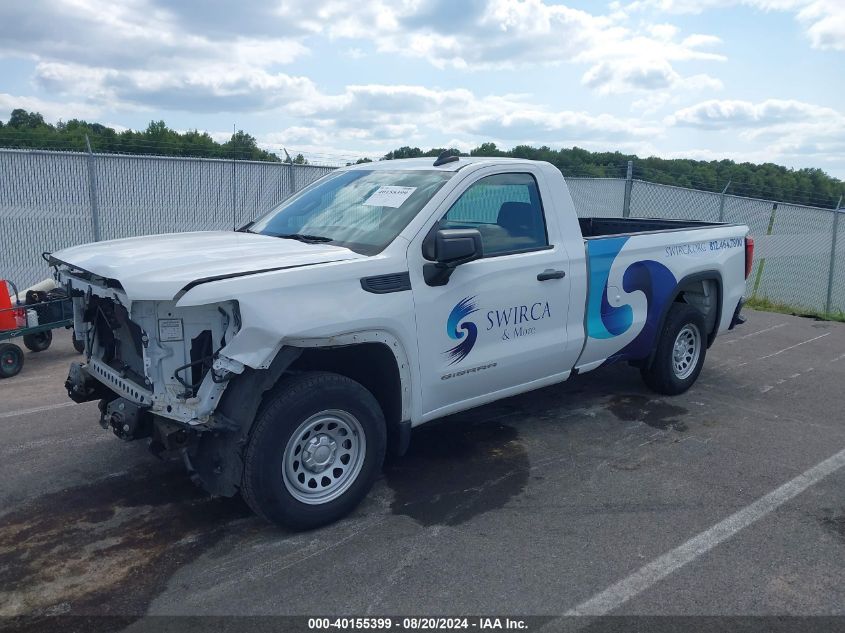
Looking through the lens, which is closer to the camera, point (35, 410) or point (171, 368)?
point (171, 368)

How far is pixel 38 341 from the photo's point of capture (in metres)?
8.66

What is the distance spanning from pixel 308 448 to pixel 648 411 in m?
3.46

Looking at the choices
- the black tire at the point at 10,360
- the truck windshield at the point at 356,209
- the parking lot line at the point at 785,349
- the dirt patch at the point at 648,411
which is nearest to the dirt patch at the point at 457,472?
the dirt patch at the point at 648,411

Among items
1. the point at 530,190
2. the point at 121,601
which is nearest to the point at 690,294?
the point at 530,190

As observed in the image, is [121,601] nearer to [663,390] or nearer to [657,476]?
[657,476]

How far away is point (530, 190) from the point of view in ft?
17.7

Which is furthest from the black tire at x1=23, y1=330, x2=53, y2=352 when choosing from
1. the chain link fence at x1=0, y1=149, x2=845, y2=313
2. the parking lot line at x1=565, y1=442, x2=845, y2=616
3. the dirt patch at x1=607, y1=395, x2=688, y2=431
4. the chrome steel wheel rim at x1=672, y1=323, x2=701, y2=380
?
the parking lot line at x1=565, y1=442, x2=845, y2=616

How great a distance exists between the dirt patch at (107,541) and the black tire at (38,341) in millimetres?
4456

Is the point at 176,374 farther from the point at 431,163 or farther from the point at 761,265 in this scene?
the point at 761,265

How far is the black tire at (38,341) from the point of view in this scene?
8.59 metres

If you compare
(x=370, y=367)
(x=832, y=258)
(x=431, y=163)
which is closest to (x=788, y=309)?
(x=832, y=258)

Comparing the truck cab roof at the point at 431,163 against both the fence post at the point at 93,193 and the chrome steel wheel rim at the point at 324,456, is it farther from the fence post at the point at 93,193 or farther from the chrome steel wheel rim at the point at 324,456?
the fence post at the point at 93,193

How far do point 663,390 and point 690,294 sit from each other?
973 mm

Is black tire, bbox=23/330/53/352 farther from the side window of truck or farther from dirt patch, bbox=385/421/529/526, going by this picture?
the side window of truck
